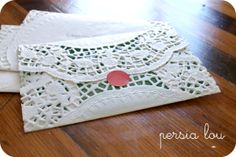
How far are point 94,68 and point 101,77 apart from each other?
25 millimetres

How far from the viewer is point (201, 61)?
0.65 meters

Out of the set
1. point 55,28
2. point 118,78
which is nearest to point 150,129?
point 118,78

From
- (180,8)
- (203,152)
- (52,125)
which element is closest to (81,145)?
(52,125)

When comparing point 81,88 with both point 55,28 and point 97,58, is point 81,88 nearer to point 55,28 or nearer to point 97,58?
point 97,58

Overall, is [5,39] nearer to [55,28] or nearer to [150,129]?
[55,28]

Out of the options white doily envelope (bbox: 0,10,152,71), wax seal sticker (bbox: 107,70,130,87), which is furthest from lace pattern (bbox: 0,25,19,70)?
wax seal sticker (bbox: 107,70,130,87)

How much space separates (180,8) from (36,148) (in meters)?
0.50

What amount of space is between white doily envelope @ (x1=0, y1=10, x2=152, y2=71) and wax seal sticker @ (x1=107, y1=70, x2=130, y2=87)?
0.14m

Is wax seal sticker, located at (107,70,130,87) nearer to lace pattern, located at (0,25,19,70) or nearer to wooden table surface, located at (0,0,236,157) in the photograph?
wooden table surface, located at (0,0,236,157)

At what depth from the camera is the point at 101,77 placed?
23.0 inches

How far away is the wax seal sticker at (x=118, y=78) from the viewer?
1.90ft

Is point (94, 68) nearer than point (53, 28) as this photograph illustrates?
Yes

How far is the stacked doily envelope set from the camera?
A: 54cm

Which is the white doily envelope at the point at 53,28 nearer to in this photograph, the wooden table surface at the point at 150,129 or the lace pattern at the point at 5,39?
the lace pattern at the point at 5,39
